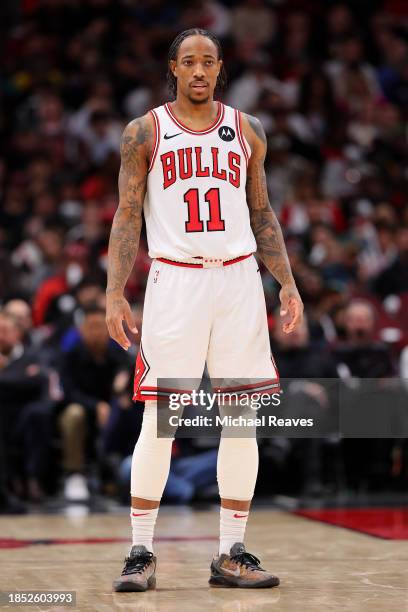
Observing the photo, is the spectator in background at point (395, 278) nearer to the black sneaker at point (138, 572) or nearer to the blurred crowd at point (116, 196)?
the blurred crowd at point (116, 196)

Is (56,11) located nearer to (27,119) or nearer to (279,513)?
(27,119)

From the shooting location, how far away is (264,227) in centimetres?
550

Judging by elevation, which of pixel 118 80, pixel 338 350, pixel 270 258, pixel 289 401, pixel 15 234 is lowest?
pixel 289 401

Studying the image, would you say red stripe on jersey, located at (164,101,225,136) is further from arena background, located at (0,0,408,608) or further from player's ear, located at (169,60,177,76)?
arena background, located at (0,0,408,608)

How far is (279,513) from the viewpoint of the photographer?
824 centimetres

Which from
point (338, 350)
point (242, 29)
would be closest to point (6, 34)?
point (242, 29)

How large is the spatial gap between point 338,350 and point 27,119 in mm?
5691

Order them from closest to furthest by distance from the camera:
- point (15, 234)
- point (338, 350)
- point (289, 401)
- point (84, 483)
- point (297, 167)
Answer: point (289, 401) → point (84, 483) → point (338, 350) → point (15, 234) → point (297, 167)

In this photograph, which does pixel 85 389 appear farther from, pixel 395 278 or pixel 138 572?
pixel 138 572

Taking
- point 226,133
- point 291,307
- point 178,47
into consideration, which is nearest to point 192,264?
point 291,307

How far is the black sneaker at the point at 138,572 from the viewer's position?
16.3ft

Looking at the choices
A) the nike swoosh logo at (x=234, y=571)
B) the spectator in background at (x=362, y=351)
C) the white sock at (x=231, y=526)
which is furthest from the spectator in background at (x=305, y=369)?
the nike swoosh logo at (x=234, y=571)

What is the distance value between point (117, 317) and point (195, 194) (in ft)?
2.02

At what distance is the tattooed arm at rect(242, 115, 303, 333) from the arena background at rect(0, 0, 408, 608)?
0.47 m
